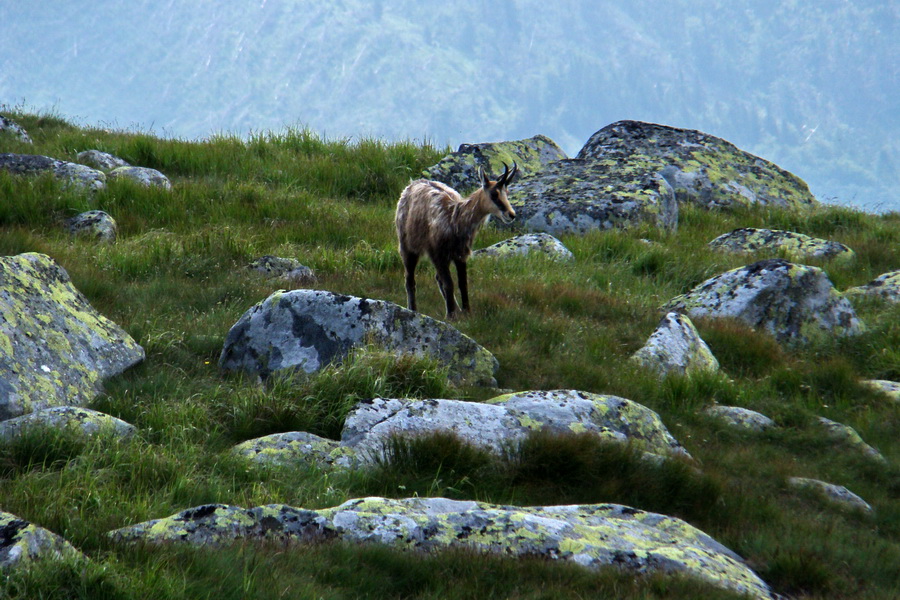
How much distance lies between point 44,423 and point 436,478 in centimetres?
274

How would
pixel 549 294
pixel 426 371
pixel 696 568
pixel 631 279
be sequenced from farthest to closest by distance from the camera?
pixel 631 279, pixel 549 294, pixel 426 371, pixel 696 568

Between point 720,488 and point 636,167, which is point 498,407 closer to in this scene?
point 720,488

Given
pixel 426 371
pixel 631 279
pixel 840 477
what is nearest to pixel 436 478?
pixel 426 371

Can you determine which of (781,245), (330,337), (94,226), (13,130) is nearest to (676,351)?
(330,337)

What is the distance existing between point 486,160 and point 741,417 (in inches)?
428

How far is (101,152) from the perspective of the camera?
15.4 metres

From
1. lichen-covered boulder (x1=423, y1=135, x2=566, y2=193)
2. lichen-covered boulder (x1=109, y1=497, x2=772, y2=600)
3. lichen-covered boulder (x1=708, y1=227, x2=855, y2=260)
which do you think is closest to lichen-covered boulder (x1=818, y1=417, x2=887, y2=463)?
lichen-covered boulder (x1=109, y1=497, x2=772, y2=600)

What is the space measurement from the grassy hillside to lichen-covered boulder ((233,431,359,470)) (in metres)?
0.18

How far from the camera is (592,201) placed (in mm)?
14742

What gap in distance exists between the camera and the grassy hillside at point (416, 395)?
12.0 feet

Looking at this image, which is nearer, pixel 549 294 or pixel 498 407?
pixel 498 407

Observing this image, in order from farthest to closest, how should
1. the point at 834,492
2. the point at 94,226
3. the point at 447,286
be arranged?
the point at 94,226 → the point at 447,286 → the point at 834,492

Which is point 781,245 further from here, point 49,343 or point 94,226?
point 49,343

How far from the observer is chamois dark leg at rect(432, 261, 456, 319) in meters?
9.46
